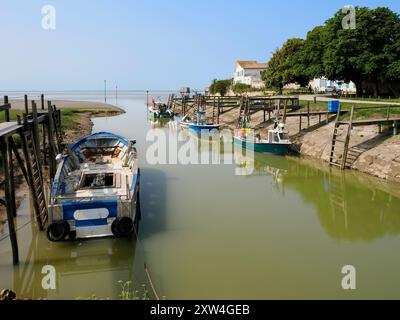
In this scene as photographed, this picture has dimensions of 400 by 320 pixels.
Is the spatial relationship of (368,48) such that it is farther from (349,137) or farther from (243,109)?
(349,137)

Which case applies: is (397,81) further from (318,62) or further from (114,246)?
(114,246)

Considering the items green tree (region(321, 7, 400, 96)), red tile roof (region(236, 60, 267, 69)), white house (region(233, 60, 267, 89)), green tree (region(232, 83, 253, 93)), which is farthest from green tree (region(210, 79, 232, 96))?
green tree (region(321, 7, 400, 96))

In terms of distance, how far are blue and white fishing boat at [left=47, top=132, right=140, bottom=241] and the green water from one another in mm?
751

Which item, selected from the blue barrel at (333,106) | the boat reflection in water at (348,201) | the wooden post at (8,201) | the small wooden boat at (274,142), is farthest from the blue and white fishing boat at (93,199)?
the blue barrel at (333,106)

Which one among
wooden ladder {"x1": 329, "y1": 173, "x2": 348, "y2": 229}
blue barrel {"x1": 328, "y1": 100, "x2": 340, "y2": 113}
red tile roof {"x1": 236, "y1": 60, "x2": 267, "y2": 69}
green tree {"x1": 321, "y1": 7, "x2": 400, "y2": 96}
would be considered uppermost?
red tile roof {"x1": 236, "y1": 60, "x2": 267, "y2": 69}

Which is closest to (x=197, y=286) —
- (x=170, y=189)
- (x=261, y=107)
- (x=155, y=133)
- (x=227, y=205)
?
(x=227, y=205)

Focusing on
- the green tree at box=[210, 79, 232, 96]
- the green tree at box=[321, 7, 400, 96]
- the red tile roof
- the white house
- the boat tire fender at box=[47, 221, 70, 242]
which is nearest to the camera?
the boat tire fender at box=[47, 221, 70, 242]

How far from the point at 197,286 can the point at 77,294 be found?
2.86m

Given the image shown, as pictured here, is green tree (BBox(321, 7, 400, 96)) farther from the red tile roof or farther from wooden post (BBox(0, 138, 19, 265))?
the red tile roof

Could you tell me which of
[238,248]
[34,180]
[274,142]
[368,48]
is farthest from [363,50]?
[34,180]

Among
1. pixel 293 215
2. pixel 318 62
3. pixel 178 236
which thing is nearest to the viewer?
pixel 178 236

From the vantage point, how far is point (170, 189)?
60.0 feet

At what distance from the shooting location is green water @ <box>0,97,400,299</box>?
960 cm

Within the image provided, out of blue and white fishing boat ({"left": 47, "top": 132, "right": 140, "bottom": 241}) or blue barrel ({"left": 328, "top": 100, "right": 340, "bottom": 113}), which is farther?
blue barrel ({"left": 328, "top": 100, "right": 340, "bottom": 113})
